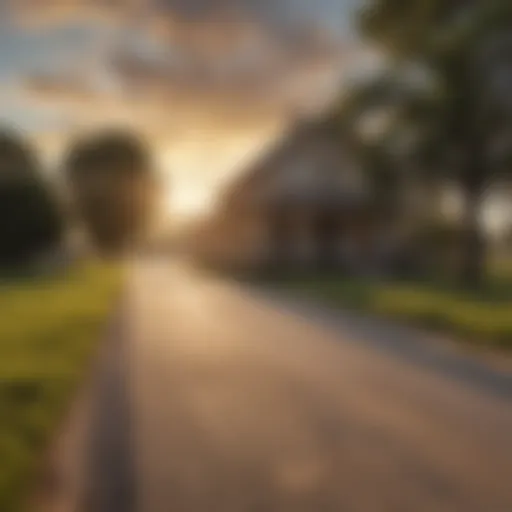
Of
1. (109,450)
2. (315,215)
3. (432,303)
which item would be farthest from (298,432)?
(315,215)

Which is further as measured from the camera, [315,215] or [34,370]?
[315,215]

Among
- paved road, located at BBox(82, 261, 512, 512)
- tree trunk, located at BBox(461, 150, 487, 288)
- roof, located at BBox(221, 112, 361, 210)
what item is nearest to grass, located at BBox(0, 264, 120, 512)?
paved road, located at BBox(82, 261, 512, 512)

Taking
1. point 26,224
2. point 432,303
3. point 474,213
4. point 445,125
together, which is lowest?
point 432,303

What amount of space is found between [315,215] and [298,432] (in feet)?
97.9

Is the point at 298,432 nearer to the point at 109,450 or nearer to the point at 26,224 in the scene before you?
the point at 109,450

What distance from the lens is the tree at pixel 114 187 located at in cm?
866

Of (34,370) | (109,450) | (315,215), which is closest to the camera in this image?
(109,450)

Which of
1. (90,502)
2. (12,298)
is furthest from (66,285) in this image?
(90,502)

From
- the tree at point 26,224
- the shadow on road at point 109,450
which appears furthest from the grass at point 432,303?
the tree at point 26,224

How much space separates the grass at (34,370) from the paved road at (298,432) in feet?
1.52

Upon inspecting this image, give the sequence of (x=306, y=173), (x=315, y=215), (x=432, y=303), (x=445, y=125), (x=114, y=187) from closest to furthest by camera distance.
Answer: (x=114, y=187) → (x=432, y=303) → (x=445, y=125) → (x=315, y=215) → (x=306, y=173)

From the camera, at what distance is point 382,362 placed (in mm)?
10719

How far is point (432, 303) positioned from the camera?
18.9 m

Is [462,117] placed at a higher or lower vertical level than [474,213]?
higher
